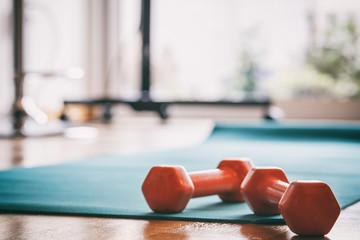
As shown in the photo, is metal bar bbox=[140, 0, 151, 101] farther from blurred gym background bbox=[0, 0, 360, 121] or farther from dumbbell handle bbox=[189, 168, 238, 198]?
dumbbell handle bbox=[189, 168, 238, 198]

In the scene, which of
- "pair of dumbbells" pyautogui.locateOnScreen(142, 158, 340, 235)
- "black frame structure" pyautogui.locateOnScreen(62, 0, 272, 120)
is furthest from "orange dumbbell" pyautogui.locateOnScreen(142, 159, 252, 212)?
"black frame structure" pyautogui.locateOnScreen(62, 0, 272, 120)

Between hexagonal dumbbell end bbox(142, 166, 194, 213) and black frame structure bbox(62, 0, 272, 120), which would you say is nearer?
hexagonal dumbbell end bbox(142, 166, 194, 213)

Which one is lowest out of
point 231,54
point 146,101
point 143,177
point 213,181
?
point 146,101

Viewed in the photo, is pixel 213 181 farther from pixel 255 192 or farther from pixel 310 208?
pixel 310 208

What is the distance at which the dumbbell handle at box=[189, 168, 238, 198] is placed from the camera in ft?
3.83

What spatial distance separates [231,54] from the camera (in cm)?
641

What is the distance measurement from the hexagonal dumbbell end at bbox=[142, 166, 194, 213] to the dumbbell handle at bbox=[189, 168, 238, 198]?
6 centimetres

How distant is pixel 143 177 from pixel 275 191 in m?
0.70

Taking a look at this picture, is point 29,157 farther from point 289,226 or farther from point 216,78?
point 216,78

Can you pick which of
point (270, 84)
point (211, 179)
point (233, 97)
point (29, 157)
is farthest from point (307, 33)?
point (211, 179)

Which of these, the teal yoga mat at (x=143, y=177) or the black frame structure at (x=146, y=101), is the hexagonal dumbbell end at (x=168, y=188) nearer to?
the teal yoga mat at (x=143, y=177)

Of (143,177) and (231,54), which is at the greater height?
(231,54)

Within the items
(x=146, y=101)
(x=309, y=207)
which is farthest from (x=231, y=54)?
(x=309, y=207)

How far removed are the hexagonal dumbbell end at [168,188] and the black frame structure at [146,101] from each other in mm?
3720
